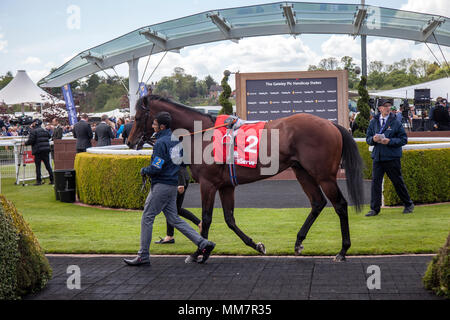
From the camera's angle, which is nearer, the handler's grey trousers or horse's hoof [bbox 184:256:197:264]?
the handler's grey trousers

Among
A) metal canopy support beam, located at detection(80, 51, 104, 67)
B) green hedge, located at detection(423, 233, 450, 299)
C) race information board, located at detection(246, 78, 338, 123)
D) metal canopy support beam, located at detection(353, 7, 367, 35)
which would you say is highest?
metal canopy support beam, located at detection(353, 7, 367, 35)

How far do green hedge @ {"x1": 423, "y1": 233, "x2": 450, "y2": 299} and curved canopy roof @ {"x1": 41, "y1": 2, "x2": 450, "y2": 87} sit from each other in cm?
1236

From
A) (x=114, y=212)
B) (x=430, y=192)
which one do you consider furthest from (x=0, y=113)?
(x=430, y=192)

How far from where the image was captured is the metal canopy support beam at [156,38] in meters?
16.6

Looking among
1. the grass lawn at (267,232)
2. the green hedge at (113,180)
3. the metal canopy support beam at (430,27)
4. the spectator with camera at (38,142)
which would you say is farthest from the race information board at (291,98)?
Result: the spectator with camera at (38,142)

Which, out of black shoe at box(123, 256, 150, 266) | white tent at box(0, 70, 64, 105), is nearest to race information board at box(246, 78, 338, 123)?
black shoe at box(123, 256, 150, 266)

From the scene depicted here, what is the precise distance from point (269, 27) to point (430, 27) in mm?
5102

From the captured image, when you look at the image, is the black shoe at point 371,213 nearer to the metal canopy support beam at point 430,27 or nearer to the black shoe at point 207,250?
the black shoe at point 207,250

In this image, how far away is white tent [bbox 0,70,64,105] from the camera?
87.9 feet

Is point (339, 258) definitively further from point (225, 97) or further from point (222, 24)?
point (222, 24)

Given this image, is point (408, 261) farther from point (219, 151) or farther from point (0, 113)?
point (0, 113)

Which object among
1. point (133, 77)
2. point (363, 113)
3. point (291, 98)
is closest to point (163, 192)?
point (291, 98)

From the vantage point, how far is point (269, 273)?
5.61 metres

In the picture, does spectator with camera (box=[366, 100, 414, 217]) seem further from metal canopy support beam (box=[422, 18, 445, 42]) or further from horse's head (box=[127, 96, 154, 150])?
metal canopy support beam (box=[422, 18, 445, 42])
